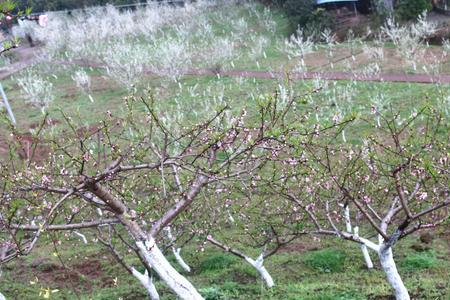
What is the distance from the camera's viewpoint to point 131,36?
40.9 meters

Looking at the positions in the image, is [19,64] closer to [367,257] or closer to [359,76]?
[359,76]

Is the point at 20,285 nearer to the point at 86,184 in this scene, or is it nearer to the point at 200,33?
the point at 86,184

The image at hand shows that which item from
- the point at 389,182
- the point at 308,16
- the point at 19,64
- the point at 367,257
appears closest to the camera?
the point at 389,182

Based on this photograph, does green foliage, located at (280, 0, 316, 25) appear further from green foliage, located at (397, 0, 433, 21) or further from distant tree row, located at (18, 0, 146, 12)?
distant tree row, located at (18, 0, 146, 12)

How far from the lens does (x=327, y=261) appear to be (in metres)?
9.70

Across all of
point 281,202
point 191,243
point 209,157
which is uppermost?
point 209,157

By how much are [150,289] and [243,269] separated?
8.86 ft

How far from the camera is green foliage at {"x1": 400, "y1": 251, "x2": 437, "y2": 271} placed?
9039mm

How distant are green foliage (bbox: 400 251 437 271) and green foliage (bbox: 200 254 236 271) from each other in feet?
10.2

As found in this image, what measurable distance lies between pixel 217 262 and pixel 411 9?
23353 mm

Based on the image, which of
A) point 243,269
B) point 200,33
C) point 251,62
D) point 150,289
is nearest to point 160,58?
point 251,62

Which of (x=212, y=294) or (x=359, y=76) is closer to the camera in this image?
(x=212, y=294)

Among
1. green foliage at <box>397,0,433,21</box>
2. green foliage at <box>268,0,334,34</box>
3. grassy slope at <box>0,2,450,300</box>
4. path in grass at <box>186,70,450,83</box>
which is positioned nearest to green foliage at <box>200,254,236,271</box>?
grassy slope at <box>0,2,450,300</box>

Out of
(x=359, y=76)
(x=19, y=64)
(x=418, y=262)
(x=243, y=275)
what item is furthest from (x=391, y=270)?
(x=19, y=64)
